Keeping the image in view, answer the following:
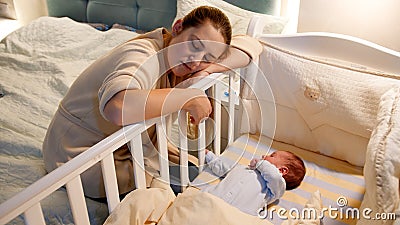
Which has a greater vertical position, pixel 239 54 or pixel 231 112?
pixel 239 54

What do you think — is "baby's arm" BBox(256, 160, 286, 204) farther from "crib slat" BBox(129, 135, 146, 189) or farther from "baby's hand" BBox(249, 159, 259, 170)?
"crib slat" BBox(129, 135, 146, 189)

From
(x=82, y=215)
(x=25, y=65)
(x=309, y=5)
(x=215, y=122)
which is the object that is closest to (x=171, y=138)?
(x=215, y=122)

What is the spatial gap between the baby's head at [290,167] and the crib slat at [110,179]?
55 cm

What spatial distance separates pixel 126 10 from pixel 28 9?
3.02 feet

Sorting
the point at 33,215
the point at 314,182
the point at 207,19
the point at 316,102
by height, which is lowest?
the point at 314,182

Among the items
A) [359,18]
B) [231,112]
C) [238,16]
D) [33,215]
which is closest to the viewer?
[33,215]

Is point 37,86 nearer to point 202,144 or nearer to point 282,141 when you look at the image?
point 202,144

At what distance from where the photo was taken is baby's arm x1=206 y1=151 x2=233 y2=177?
130cm

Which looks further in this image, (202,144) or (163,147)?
(202,144)

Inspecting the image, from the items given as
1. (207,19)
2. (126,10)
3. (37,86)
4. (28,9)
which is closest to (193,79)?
(207,19)

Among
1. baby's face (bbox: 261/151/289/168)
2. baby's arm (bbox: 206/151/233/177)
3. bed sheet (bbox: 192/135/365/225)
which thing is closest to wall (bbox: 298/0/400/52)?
bed sheet (bbox: 192/135/365/225)

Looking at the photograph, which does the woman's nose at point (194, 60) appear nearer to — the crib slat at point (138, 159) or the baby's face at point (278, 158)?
the crib slat at point (138, 159)

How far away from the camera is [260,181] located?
1.18 m

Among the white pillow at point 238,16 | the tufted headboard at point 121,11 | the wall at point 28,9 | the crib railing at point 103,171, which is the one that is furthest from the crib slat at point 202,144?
the wall at point 28,9
